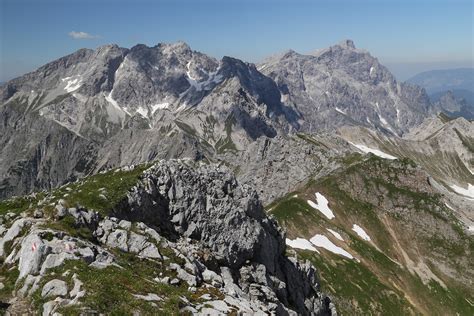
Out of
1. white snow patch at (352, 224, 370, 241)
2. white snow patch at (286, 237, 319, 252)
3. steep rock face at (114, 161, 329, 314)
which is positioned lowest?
white snow patch at (352, 224, 370, 241)

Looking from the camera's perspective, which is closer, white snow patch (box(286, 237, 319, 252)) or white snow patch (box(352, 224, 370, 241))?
white snow patch (box(286, 237, 319, 252))

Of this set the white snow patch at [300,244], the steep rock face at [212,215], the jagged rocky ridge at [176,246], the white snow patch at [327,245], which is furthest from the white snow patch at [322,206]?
the steep rock face at [212,215]

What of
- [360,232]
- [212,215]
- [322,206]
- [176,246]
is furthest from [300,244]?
[176,246]

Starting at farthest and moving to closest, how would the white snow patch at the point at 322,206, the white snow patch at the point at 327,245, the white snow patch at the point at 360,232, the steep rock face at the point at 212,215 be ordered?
1. the white snow patch at the point at 322,206
2. the white snow patch at the point at 360,232
3. the white snow patch at the point at 327,245
4. the steep rock face at the point at 212,215

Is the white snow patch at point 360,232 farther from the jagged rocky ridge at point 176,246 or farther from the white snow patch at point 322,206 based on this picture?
the jagged rocky ridge at point 176,246

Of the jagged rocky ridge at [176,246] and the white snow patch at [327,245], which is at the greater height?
the jagged rocky ridge at [176,246]

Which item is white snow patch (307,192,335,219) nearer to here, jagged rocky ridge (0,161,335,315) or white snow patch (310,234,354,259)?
white snow patch (310,234,354,259)

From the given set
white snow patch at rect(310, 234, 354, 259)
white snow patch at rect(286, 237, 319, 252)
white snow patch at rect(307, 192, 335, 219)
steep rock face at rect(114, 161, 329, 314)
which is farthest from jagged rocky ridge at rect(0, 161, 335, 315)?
white snow patch at rect(307, 192, 335, 219)

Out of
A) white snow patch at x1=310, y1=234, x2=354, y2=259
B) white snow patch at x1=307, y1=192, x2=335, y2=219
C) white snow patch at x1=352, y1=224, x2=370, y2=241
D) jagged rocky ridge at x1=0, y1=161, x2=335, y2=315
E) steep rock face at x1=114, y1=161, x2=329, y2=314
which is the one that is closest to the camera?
jagged rocky ridge at x1=0, y1=161, x2=335, y2=315
